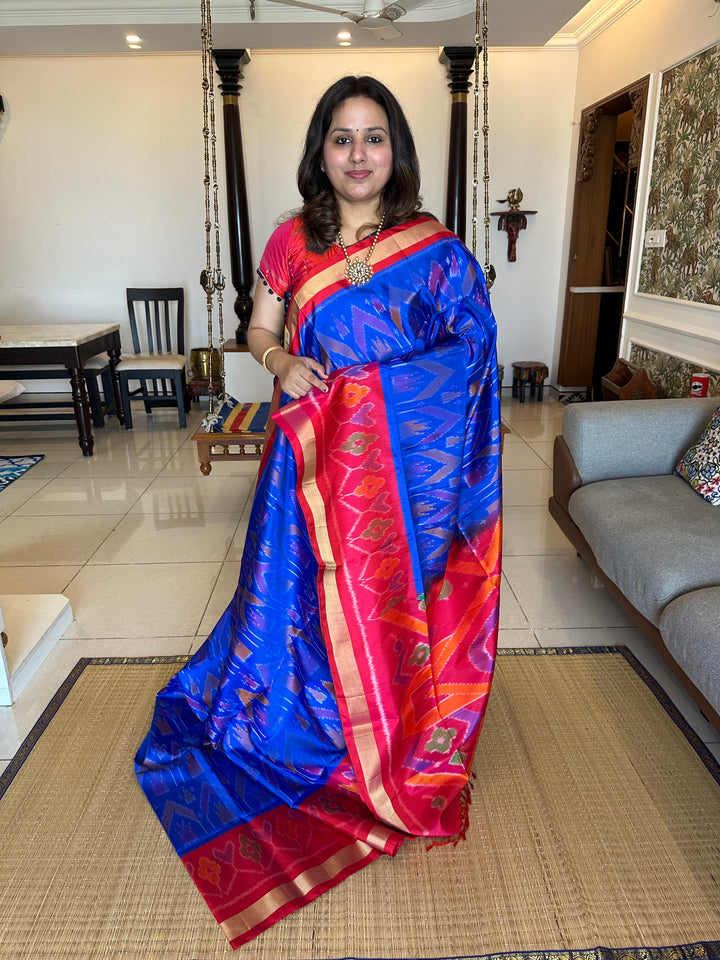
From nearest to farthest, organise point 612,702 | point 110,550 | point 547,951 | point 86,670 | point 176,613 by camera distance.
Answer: point 547,951 → point 612,702 → point 86,670 → point 176,613 → point 110,550

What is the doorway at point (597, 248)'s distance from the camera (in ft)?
15.9

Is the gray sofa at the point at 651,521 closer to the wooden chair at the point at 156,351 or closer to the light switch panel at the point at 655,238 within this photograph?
the light switch panel at the point at 655,238

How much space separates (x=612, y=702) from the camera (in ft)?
6.21

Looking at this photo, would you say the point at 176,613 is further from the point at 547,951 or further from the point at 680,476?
the point at 680,476

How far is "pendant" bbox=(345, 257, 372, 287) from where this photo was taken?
A: 1379 mm

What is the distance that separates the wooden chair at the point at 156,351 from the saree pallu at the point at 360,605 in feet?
11.6

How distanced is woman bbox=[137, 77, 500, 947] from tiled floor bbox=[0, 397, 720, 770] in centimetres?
71

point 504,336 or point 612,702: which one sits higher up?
point 504,336

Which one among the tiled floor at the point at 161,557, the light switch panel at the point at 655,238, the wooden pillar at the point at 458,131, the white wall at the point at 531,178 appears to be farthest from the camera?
the white wall at the point at 531,178

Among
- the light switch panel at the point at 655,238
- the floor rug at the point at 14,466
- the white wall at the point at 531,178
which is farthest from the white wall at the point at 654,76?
the floor rug at the point at 14,466

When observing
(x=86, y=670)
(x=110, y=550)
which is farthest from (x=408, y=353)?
(x=110, y=550)

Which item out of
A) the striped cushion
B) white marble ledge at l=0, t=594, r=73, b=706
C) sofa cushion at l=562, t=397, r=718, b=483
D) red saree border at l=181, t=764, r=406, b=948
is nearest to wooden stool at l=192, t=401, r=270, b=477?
the striped cushion

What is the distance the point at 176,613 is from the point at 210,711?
786 millimetres

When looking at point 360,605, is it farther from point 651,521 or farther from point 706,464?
point 706,464
